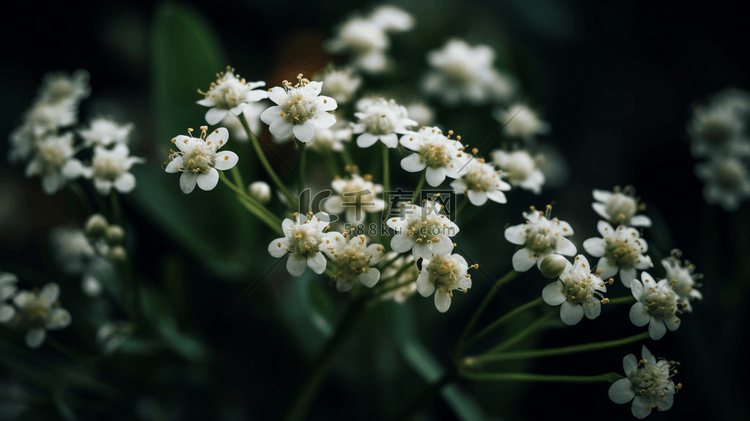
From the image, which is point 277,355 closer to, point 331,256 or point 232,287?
point 232,287

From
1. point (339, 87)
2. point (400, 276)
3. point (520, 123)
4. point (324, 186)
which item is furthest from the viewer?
point (324, 186)

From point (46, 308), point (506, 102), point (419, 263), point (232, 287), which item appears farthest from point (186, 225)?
point (506, 102)

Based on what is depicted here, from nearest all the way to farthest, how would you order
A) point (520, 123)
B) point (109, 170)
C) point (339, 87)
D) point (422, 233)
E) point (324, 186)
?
point (422, 233), point (109, 170), point (339, 87), point (520, 123), point (324, 186)

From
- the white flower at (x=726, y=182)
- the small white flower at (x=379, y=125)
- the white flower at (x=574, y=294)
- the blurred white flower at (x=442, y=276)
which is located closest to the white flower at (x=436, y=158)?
the small white flower at (x=379, y=125)

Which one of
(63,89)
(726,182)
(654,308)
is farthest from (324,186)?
(726,182)

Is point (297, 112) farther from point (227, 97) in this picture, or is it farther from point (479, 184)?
point (479, 184)

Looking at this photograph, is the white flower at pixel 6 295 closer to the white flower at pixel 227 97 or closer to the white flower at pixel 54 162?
the white flower at pixel 54 162

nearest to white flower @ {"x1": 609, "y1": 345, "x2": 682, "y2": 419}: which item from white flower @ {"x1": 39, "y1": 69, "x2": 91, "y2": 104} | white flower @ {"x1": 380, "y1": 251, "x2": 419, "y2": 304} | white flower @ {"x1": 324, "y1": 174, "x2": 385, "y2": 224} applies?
white flower @ {"x1": 380, "y1": 251, "x2": 419, "y2": 304}
